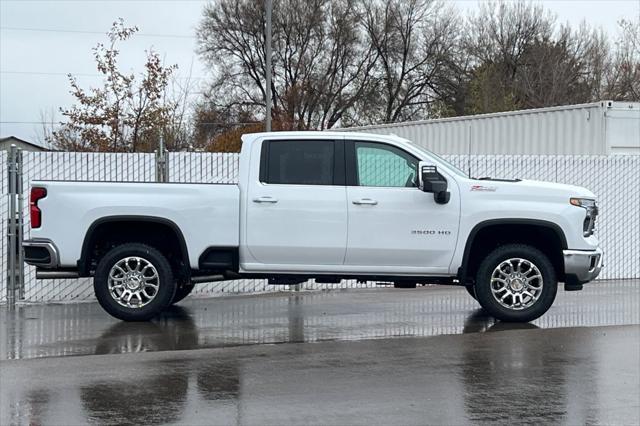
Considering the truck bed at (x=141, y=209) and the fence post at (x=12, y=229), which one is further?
the fence post at (x=12, y=229)

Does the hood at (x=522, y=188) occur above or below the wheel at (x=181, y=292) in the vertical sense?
above

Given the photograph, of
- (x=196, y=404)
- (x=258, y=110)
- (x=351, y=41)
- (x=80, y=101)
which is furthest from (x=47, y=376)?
(x=351, y=41)

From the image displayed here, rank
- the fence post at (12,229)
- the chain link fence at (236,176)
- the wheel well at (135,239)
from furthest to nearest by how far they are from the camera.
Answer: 1. the chain link fence at (236,176)
2. the fence post at (12,229)
3. the wheel well at (135,239)

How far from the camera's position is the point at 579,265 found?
11.2 m

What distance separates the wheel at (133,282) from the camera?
36.4ft

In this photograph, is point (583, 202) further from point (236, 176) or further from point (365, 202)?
point (236, 176)

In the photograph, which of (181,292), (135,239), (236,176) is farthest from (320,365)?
(236,176)

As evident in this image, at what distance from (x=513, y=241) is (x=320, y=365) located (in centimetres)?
349

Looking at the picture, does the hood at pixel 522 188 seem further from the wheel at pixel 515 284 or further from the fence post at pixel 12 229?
the fence post at pixel 12 229

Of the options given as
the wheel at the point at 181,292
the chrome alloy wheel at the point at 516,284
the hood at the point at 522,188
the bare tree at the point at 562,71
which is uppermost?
the bare tree at the point at 562,71

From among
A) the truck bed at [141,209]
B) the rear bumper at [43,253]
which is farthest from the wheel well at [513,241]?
the rear bumper at [43,253]

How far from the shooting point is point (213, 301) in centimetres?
1333

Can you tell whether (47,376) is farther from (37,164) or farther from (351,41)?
(351,41)

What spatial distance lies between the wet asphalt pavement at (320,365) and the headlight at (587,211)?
1.05 m
